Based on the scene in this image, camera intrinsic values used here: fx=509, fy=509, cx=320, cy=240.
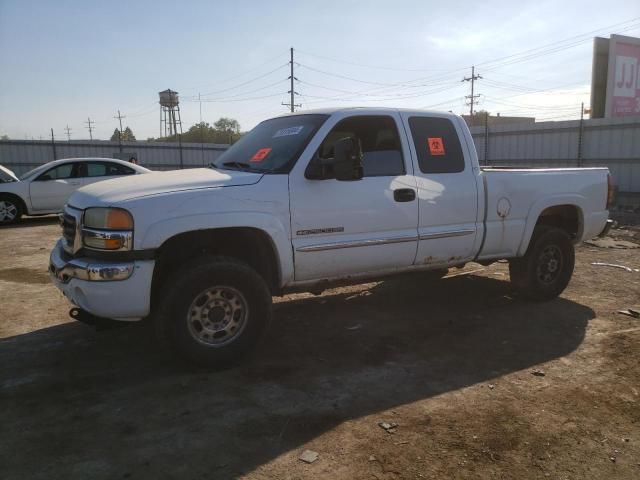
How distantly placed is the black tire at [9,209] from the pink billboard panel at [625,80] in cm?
2238

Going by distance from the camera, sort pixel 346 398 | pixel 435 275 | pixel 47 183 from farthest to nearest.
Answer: pixel 47 183, pixel 435 275, pixel 346 398

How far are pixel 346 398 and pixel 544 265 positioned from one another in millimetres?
3312

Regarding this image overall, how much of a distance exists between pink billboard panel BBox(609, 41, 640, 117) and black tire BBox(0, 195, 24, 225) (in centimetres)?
2238

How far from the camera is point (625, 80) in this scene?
22000mm

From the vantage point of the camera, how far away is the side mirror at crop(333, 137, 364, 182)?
12.8 ft

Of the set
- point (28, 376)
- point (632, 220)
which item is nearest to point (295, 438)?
point (28, 376)

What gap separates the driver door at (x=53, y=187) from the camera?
12031mm

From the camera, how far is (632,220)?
1202 centimetres

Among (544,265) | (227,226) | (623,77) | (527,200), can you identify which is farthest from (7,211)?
(623,77)

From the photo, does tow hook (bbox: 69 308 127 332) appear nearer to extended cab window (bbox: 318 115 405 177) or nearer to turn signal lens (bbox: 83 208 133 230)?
turn signal lens (bbox: 83 208 133 230)

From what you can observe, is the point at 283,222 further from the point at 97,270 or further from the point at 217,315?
the point at 97,270

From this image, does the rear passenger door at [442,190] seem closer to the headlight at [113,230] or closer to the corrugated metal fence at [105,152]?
the headlight at [113,230]

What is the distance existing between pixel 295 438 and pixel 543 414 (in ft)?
5.16

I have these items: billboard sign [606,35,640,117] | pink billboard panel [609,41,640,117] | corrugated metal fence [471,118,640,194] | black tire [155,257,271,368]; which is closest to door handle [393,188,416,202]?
black tire [155,257,271,368]
